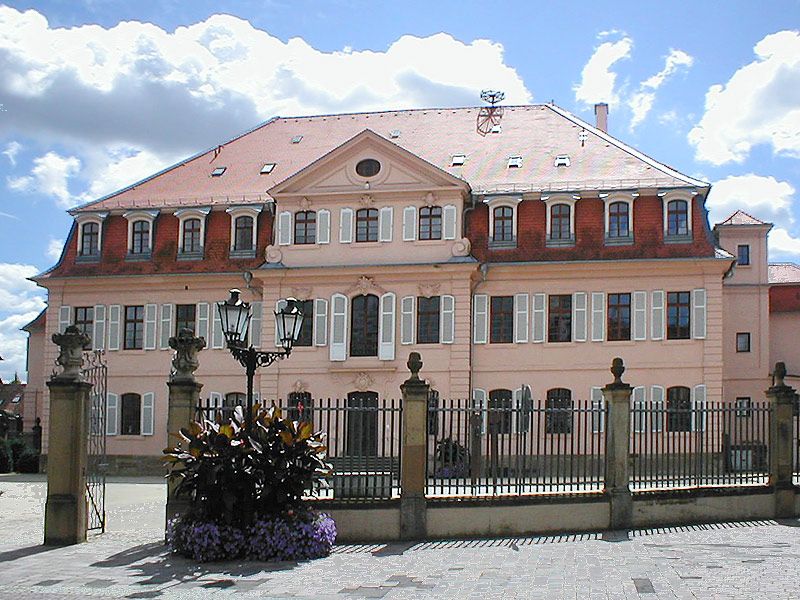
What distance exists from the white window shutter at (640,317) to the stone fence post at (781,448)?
51.7ft

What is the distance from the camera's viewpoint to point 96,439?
16453 mm

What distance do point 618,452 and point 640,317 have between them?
59.4 ft

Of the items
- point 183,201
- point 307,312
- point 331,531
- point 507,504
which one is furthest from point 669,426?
point 183,201

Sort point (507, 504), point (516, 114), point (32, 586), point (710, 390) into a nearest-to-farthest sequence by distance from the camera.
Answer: point (32, 586) < point (507, 504) < point (710, 390) < point (516, 114)

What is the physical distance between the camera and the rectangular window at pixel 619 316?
34094mm

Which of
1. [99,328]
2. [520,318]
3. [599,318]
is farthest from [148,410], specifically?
[599,318]

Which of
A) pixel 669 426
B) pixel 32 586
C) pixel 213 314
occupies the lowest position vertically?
pixel 32 586

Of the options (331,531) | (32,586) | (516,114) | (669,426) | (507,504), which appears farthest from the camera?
(516,114)

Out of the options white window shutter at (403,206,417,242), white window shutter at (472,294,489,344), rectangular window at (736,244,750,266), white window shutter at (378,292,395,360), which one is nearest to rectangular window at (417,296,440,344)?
white window shutter at (378,292,395,360)

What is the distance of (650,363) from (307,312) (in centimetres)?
1111

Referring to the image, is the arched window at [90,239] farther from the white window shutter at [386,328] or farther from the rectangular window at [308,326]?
the white window shutter at [386,328]

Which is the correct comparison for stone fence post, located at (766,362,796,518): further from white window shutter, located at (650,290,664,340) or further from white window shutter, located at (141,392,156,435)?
white window shutter, located at (141,392,156,435)

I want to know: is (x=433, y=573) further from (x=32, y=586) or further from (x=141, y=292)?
(x=141, y=292)

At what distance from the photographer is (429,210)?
35031mm
